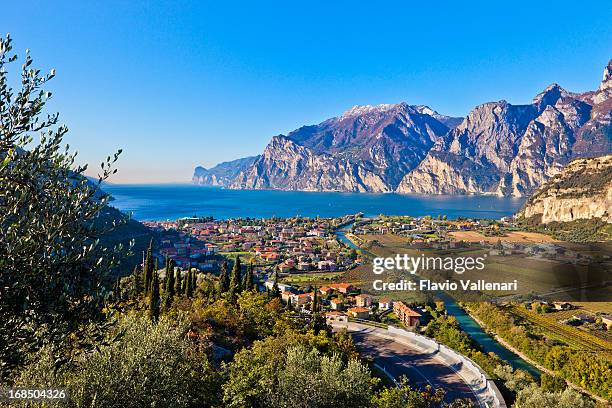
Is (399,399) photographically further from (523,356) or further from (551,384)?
(523,356)

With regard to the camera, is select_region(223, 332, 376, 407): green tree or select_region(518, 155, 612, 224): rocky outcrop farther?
select_region(518, 155, 612, 224): rocky outcrop

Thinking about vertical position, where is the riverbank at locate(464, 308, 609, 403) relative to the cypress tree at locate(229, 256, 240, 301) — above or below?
below

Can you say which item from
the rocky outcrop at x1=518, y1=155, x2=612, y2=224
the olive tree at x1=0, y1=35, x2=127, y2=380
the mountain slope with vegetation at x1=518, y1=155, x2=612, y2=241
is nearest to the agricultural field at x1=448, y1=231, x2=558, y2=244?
the mountain slope with vegetation at x1=518, y1=155, x2=612, y2=241

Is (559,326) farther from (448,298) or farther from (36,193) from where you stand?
(36,193)

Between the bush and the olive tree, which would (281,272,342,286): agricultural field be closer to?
the bush

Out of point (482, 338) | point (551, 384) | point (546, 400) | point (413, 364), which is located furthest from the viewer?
point (482, 338)

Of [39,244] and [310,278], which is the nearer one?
[39,244]

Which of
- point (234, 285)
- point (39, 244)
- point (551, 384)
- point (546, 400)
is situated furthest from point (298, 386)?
point (551, 384)
